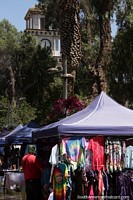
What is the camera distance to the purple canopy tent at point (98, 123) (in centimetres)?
957

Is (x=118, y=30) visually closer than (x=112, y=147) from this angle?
No

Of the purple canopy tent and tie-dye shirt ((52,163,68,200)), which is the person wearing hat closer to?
the purple canopy tent

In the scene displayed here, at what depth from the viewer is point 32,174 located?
10.6m

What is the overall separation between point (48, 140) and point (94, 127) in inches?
104

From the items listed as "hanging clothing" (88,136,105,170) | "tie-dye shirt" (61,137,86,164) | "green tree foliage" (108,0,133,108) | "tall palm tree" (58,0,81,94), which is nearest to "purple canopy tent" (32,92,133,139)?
"tie-dye shirt" (61,137,86,164)

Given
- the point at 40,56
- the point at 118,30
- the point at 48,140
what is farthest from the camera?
the point at 40,56

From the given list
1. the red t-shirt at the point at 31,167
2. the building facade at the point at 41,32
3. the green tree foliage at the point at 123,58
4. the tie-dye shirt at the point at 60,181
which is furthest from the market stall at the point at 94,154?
the building facade at the point at 41,32

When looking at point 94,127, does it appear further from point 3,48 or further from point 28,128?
point 3,48

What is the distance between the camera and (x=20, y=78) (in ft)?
143

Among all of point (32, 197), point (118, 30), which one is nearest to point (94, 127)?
point (32, 197)

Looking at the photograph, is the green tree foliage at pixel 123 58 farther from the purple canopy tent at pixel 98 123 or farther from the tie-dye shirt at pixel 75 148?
the tie-dye shirt at pixel 75 148

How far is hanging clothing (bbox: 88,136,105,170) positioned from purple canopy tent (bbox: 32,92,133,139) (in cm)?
36

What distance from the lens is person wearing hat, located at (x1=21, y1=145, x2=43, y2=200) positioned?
1053 centimetres

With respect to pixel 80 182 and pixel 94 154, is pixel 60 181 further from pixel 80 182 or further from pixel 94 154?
pixel 94 154
